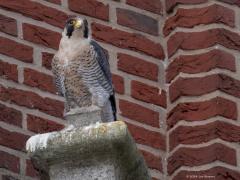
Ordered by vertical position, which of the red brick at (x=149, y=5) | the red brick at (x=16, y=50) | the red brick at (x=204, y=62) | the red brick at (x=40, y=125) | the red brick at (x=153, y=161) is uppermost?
the red brick at (x=149, y=5)

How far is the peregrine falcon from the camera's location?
15.1 ft

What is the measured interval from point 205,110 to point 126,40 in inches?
21.2

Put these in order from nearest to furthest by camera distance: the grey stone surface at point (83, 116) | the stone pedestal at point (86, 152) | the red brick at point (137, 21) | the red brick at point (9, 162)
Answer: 1. the stone pedestal at point (86, 152)
2. the grey stone surface at point (83, 116)
3. the red brick at point (9, 162)
4. the red brick at point (137, 21)

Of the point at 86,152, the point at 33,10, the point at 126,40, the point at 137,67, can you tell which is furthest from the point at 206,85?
the point at 86,152

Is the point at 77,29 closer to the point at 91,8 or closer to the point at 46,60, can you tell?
the point at 46,60

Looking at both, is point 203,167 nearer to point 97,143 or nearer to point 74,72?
point 74,72

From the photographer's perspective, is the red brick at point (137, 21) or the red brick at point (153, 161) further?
the red brick at point (137, 21)

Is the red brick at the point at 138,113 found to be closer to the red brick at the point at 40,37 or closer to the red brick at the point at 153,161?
the red brick at the point at 153,161

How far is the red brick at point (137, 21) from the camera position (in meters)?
5.98

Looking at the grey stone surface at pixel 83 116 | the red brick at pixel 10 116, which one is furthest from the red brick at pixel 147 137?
the grey stone surface at pixel 83 116

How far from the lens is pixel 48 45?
577 centimetres

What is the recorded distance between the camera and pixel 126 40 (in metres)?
5.92

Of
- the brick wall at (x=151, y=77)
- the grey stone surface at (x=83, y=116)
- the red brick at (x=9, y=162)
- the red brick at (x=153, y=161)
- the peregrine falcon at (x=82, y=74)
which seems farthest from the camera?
the red brick at (x=153, y=161)

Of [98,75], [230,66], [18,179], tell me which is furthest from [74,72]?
[230,66]
